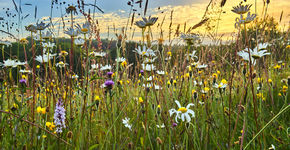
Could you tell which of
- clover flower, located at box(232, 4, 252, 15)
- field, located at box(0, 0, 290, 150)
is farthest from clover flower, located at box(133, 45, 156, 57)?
clover flower, located at box(232, 4, 252, 15)

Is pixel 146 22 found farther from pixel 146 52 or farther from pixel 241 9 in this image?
pixel 241 9

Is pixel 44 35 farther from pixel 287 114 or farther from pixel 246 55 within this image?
pixel 287 114

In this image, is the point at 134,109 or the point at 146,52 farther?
the point at 134,109

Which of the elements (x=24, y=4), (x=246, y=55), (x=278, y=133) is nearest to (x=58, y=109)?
(x=246, y=55)

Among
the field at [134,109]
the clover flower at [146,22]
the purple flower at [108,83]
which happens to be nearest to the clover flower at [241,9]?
the field at [134,109]

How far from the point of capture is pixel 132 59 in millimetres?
10367

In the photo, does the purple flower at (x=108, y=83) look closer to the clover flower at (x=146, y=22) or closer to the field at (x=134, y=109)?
the field at (x=134, y=109)

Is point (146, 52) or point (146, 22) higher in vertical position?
point (146, 22)

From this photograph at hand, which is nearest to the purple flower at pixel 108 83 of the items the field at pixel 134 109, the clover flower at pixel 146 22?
A: the field at pixel 134 109

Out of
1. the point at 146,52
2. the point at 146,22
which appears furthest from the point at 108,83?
the point at 146,22

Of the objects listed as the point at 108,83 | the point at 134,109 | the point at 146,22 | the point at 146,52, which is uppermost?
the point at 146,22

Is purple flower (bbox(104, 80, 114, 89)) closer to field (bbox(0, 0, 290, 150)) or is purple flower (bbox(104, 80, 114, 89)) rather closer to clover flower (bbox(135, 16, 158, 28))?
field (bbox(0, 0, 290, 150))

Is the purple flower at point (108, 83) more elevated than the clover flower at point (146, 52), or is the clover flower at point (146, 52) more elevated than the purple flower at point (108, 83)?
the clover flower at point (146, 52)

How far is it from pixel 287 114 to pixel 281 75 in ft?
6.65
